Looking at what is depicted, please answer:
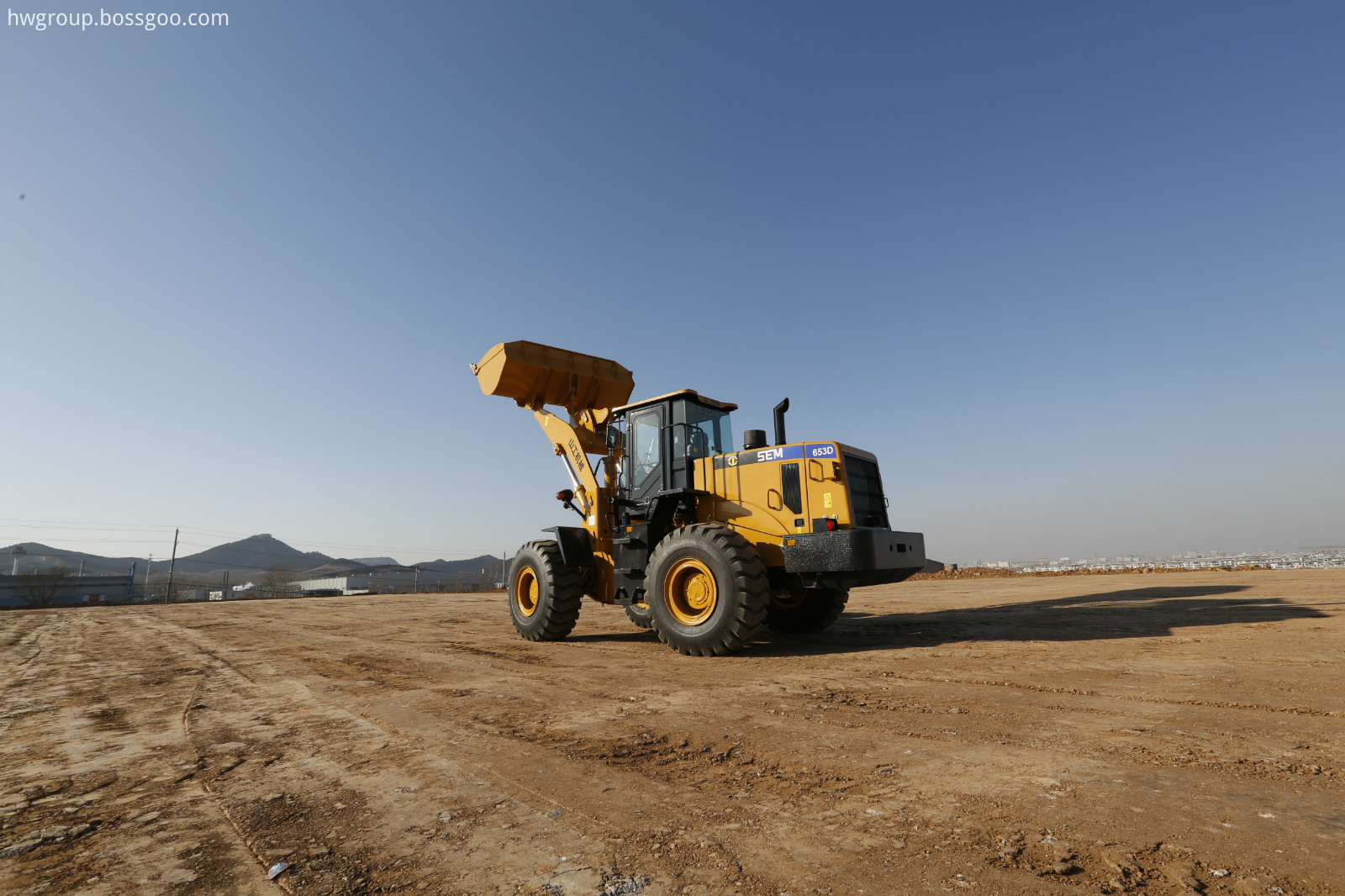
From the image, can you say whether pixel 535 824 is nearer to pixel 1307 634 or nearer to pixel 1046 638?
pixel 1046 638

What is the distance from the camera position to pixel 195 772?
3.14m

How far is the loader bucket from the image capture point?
926 cm

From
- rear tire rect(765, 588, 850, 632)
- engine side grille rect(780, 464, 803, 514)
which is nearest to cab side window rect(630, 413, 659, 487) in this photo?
engine side grille rect(780, 464, 803, 514)

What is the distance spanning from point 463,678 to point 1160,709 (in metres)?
5.38

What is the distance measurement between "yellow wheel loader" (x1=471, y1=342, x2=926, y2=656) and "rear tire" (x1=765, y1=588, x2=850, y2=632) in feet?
0.08

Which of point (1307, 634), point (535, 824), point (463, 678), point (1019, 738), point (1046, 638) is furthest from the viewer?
point (1046, 638)

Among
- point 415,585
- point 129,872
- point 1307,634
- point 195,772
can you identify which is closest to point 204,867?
point 129,872

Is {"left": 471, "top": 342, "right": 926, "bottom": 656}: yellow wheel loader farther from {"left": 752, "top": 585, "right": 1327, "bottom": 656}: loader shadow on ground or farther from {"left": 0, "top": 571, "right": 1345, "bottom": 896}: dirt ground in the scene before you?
{"left": 0, "top": 571, "right": 1345, "bottom": 896}: dirt ground

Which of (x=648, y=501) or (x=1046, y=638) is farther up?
(x=648, y=501)

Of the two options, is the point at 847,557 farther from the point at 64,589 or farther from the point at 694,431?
the point at 64,589

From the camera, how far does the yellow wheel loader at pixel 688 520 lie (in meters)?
7.14

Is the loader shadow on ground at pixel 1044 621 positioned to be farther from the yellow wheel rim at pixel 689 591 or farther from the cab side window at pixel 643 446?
the cab side window at pixel 643 446

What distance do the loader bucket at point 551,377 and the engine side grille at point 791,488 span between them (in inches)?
142

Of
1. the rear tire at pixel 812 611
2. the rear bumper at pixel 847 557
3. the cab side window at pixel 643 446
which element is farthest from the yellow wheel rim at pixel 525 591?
the rear bumper at pixel 847 557
